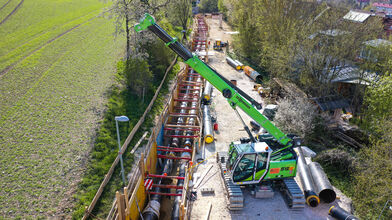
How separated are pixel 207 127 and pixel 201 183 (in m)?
5.03

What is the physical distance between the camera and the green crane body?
11352 millimetres

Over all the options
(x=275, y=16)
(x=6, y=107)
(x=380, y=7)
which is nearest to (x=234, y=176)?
(x=6, y=107)

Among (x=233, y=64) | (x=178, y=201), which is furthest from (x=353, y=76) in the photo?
(x=178, y=201)

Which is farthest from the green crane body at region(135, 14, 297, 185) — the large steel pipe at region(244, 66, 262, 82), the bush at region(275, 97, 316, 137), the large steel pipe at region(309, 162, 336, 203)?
the large steel pipe at region(244, 66, 262, 82)

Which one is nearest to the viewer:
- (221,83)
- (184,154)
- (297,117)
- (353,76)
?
(221,83)

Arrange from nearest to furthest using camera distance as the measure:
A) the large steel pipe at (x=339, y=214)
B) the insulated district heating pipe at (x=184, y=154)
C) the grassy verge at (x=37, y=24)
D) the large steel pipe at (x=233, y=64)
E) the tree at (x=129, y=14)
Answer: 1. the large steel pipe at (x=339, y=214)
2. the insulated district heating pipe at (x=184, y=154)
3. the tree at (x=129, y=14)
4. the grassy verge at (x=37, y=24)
5. the large steel pipe at (x=233, y=64)

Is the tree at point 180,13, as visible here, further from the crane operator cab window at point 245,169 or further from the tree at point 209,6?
the tree at point 209,6

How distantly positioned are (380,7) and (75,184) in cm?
8152

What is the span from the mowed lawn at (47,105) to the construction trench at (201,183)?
3767mm

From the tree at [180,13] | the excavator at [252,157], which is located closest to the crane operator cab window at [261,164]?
the excavator at [252,157]

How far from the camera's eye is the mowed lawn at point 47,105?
1256 centimetres

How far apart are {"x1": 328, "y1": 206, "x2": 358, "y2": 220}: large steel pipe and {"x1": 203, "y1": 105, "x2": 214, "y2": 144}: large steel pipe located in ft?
25.6

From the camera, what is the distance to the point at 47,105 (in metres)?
18.6

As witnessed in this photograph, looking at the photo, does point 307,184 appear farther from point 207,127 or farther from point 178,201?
point 207,127
